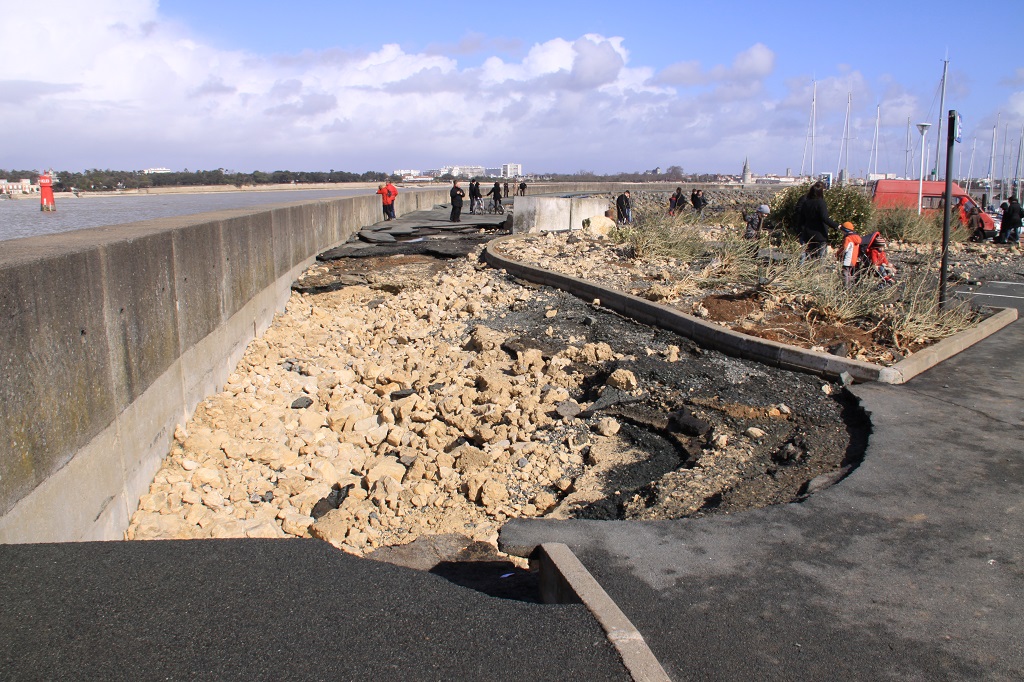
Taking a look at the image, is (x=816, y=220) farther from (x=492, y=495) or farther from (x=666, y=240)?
(x=492, y=495)

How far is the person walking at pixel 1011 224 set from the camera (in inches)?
870

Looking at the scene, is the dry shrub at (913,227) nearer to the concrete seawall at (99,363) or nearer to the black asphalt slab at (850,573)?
the black asphalt slab at (850,573)

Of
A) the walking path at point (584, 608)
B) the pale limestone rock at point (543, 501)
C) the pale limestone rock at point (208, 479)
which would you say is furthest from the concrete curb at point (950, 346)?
the pale limestone rock at point (208, 479)

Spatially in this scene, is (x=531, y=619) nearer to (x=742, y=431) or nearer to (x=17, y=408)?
(x=17, y=408)

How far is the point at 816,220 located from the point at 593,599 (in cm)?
1058

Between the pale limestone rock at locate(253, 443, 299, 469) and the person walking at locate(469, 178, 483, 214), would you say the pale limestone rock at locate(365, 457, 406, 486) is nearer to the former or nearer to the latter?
the pale limestone rock at locate(253, 443, 299, 469)

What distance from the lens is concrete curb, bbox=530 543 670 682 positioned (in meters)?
2.87

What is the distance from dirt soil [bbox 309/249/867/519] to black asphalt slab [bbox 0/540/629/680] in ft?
7.12

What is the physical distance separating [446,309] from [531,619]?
9209mm

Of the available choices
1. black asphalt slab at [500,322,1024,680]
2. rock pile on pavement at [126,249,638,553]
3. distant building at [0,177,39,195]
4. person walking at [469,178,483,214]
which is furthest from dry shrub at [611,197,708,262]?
person walking at [469,178,483,214]

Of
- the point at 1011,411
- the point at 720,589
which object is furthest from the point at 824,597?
the point at 1011,411

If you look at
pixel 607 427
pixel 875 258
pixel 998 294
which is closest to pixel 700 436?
pixel 607 427

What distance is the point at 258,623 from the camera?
3.01 metres

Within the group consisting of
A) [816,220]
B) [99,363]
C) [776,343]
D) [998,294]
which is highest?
[816,220]
